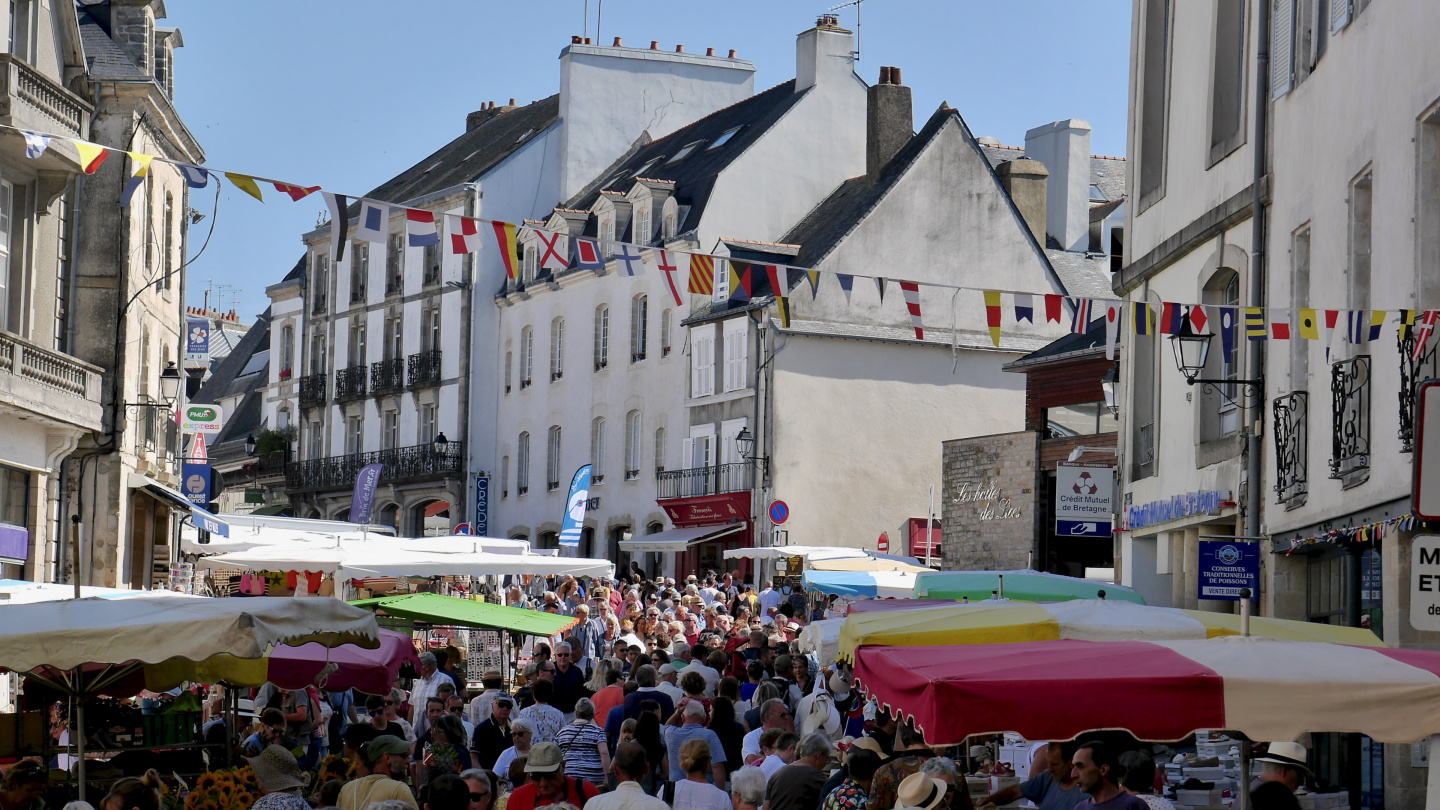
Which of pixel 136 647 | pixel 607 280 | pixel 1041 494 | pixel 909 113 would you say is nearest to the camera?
pixel 136 647

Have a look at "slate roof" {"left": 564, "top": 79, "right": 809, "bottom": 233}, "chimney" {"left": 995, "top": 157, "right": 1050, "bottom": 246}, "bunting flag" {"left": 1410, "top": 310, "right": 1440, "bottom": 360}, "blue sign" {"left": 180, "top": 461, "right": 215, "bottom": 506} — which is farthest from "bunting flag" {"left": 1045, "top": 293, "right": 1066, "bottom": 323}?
"chimney" {"left": 995, "top": 157, "right": 1050, "bottom": 246}

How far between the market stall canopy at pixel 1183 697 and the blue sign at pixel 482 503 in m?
43.7

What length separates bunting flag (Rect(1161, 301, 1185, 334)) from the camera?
46.8ft

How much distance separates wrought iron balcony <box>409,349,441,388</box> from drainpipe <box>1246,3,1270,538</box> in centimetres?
3714

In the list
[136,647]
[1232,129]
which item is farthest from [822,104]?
[136,647]

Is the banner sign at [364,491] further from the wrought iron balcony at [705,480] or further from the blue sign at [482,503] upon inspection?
the blue sign at [482,503]

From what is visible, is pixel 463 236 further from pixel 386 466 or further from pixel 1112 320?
pixel 386 466

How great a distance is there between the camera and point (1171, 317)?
562 inches

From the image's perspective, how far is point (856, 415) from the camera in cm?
3909

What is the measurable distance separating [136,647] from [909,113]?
34.2m

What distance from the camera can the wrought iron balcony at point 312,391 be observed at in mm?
58281

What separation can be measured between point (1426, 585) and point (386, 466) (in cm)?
4780

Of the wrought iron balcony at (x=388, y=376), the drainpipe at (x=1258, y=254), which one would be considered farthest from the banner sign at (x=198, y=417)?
the wrought iron balcony at (x=388, y=376)

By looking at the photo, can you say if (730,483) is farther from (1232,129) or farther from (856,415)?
(1232,129)
